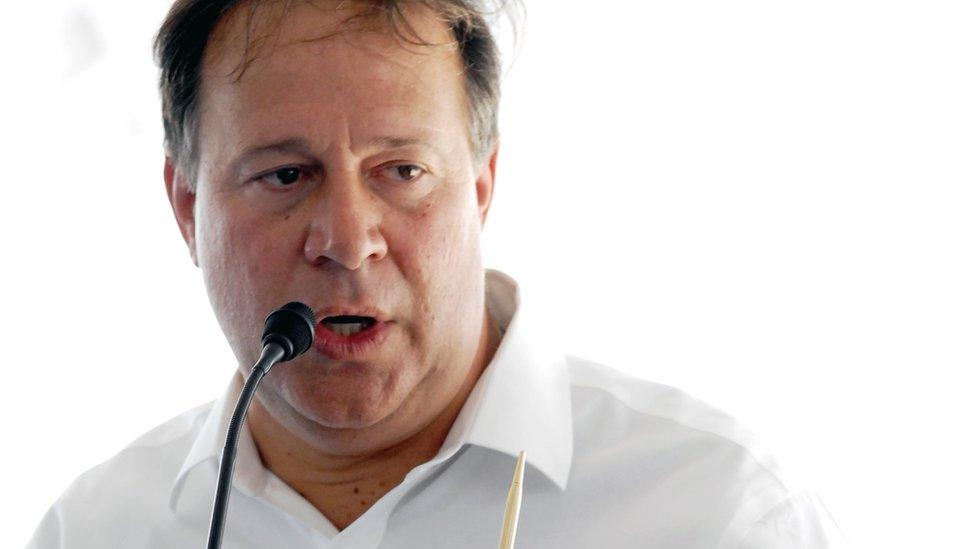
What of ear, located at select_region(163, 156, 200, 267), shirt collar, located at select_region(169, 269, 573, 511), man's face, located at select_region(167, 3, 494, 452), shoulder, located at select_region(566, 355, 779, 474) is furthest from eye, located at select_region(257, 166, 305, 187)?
shoulder, located at select_region(566, 355, 779, 474)

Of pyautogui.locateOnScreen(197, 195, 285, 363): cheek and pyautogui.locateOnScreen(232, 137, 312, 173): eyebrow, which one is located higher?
pyautogui.locateOnScreen(232, 137, 312, 173): eyebrow

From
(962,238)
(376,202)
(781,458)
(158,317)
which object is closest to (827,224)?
(962,238)

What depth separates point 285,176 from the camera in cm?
150

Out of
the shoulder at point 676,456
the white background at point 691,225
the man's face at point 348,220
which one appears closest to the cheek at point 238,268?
the man's face at point 348,220

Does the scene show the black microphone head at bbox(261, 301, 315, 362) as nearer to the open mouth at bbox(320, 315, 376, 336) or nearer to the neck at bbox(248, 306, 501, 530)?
the open mouth at bbox(320, 315, 376, 336)

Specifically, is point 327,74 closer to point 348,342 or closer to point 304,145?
point 304,145

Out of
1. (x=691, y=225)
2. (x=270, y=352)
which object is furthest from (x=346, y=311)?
(x=691, y=225)

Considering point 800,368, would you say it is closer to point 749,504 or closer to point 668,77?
point 668,77

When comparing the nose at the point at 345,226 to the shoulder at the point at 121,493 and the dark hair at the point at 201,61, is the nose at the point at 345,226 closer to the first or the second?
the dark hair at the point at 201,61

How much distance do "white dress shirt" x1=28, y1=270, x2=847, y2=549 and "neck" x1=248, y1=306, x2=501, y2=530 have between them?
2cm

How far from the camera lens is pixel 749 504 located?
141 centimetres

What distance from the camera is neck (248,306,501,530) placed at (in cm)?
157

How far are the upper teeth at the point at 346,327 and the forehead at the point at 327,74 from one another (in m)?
0.23

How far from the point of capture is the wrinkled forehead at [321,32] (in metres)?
1.50
